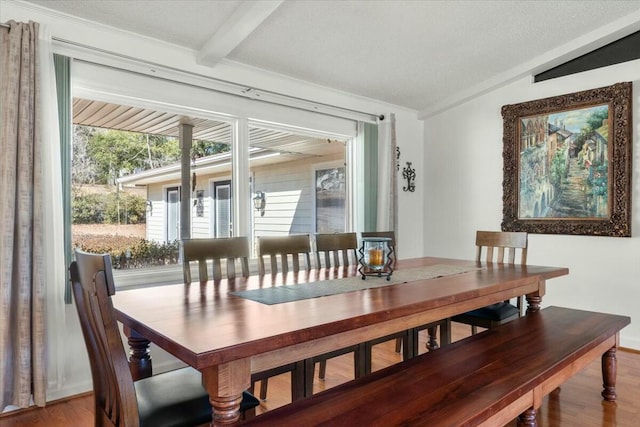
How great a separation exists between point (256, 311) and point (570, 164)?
11.6ft

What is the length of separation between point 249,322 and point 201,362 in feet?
1.08

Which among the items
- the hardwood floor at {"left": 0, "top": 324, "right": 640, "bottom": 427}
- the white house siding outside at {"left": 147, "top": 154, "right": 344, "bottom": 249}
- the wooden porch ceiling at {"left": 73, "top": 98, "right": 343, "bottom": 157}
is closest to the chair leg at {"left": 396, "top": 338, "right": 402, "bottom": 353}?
the hardwood floor at {"left": 0, "top": 324, "right": 640, "bottom": 427}

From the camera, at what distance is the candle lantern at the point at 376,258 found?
233 cm

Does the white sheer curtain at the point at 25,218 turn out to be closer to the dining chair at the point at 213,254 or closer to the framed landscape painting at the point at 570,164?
the dining chair at the point at 213,254

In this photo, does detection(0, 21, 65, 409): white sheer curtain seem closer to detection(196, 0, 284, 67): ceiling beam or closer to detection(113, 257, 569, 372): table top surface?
detection(113, 257, 569, 372): table top surface

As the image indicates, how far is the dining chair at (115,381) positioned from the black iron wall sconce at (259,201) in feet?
7.47

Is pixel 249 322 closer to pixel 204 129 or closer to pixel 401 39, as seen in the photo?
pixel 204 129

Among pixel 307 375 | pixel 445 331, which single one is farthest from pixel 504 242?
pixel 307 375

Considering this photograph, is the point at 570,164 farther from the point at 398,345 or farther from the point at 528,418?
the point at 528,418

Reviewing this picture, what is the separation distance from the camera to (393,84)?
13.9 ft

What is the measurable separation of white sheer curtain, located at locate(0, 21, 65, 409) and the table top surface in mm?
909

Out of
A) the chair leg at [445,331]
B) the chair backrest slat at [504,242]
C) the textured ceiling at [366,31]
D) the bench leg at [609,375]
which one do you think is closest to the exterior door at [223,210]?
the textured ceiling at [366,31]

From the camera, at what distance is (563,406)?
2479 mm

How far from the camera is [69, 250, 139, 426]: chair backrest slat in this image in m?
1.21
